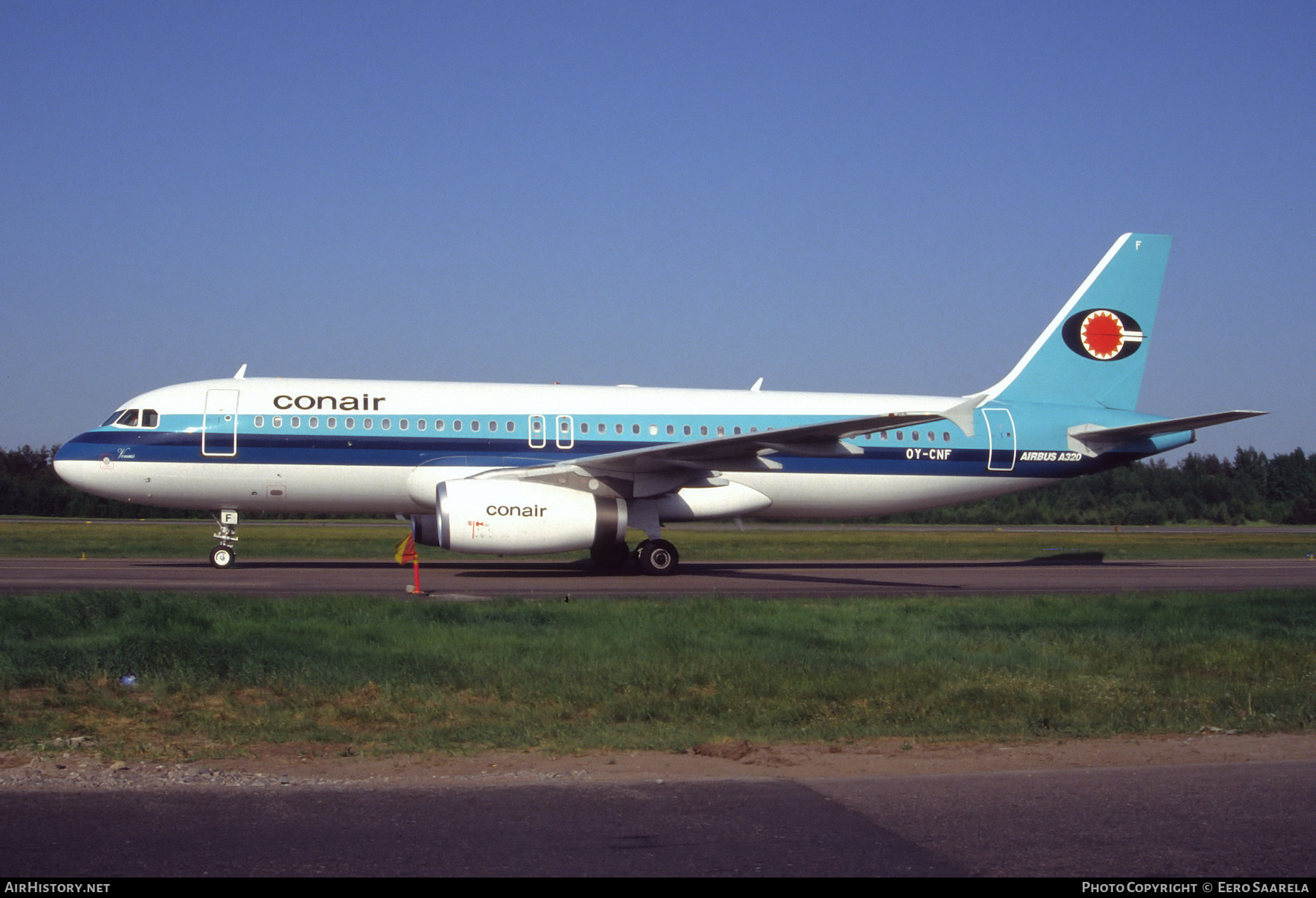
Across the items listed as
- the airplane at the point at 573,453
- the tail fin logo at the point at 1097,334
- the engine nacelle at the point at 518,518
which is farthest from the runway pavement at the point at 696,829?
the tail fin logo at the point at 1097,334

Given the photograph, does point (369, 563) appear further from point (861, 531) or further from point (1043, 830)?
point (861, 531)

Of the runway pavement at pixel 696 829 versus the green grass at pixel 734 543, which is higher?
the green grass at pixel 734 543

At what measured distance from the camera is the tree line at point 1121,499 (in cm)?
5578

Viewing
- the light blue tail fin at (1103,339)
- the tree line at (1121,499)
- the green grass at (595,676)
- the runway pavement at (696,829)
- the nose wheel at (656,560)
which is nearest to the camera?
the runway pavement at (696,829)

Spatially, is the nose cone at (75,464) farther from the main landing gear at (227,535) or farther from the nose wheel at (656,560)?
the nose wheel at (656,560)

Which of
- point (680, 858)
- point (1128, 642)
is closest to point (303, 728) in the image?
point (680, 858)

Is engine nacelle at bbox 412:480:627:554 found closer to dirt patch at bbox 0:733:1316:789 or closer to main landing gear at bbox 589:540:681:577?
main landing gear at bbox 589:540:681:577

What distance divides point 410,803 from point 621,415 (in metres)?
17.5

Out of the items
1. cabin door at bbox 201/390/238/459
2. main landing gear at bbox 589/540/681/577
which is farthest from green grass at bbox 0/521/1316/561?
main landing gear at bbox 589/540/681/577

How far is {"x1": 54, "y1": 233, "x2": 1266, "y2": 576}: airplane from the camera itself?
20094 mm

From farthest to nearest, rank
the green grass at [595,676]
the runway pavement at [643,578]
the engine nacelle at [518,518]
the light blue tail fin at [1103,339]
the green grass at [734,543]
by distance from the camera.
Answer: the green grass at [734,543] → the light blue tail fin at [1103,339] → the engine nacelle at [518,518] → the runway pavement at [643,578] → the green grass at [595,676]

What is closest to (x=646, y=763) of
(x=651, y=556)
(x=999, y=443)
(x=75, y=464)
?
(x=651, y=556)

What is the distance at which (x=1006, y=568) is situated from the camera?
25.0 metres

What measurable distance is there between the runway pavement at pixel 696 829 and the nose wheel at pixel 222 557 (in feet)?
52.0
